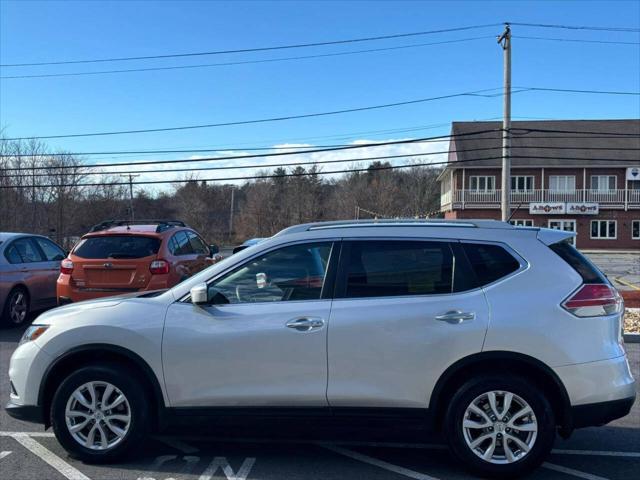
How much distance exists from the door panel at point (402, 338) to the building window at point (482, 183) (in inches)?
1912

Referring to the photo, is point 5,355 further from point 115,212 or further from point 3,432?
point 115,212

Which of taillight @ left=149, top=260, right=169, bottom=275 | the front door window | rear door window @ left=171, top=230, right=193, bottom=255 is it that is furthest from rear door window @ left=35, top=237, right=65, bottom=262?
the front door window

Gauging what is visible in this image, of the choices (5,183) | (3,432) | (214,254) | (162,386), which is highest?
(5,183)

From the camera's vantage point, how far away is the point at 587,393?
12.6ft

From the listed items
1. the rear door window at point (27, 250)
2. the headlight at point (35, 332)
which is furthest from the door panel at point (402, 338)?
the rear door window at point (27, 250)

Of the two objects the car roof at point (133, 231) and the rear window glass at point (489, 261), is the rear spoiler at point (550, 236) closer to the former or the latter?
the rear window glass at point (489, 261)

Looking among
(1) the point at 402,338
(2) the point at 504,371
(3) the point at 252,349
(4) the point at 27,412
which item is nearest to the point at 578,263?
(2) the point at 504,371

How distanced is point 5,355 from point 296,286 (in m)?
5.80

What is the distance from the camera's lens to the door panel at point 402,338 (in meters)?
3.87

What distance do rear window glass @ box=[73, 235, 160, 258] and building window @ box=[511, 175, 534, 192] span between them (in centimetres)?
4725

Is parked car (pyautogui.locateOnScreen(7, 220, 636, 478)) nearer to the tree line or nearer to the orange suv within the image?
the orange suv

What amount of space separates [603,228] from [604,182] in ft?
13.9

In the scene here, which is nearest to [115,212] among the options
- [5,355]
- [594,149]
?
[594,149]

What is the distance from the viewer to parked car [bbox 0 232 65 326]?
9441mm
